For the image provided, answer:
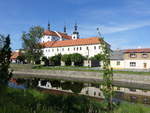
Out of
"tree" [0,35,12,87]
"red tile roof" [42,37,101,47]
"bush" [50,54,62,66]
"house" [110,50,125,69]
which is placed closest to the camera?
"tree" [0,35,12,87]

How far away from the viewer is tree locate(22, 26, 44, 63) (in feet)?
215

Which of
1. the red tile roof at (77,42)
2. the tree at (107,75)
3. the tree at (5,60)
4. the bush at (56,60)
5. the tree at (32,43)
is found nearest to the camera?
the tree at (107,75)

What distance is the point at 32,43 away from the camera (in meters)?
65.8

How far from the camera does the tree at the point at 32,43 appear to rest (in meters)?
65.6

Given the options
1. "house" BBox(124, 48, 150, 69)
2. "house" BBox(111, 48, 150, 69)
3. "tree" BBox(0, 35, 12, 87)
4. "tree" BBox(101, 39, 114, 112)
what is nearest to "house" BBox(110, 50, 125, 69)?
"house" BBox(111, 48, 150, 69)

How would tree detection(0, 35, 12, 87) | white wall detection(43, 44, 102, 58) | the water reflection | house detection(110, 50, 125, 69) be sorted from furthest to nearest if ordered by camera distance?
white wall detection(43, 44, 102, 58)
house detection(110, 50, 125, 69)
the water reflection
tree detection(0, 35, 12, 87)

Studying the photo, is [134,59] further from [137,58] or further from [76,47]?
[76,47]

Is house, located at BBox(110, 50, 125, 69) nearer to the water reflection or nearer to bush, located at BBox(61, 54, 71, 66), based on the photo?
bush, located at BBox(61, 54, 71, 66)

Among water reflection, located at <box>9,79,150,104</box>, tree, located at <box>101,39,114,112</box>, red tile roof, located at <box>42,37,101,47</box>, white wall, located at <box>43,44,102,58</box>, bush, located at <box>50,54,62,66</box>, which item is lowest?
water reflection, located at <box>9,79,150,104</box>

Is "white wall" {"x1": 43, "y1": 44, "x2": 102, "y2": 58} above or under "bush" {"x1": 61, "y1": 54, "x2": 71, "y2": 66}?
above

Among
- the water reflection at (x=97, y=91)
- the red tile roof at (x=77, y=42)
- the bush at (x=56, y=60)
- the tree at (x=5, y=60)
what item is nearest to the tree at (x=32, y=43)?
the bush at (x=56, y=60)

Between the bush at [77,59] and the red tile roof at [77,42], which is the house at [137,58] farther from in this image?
the red tile roof at [77,42]

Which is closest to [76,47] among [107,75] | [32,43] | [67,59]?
[67,59]

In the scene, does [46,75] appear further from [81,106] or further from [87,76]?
[81,106]
